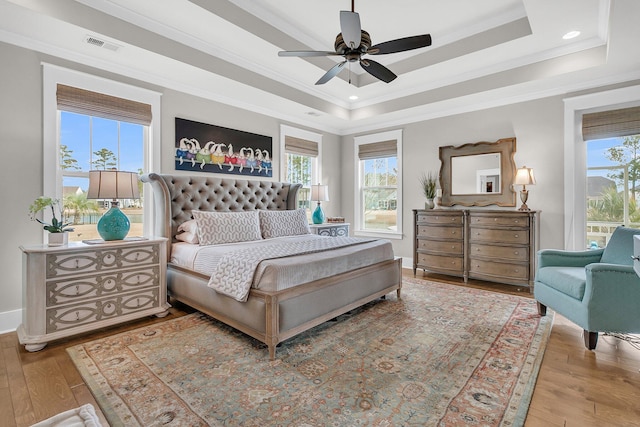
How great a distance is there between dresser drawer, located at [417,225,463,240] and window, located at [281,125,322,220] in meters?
2.02

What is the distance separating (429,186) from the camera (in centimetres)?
513

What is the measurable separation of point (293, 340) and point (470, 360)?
1351 mm

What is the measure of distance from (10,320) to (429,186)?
5305 mm

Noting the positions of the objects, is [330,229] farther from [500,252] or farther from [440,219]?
[500,252]

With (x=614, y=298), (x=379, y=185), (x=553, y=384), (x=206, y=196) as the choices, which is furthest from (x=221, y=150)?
(x=614, y=298)

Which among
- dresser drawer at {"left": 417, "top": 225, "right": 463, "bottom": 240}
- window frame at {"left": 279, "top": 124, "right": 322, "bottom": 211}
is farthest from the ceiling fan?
dresser drawer at {"left": 417, "top": 225, "right": 463, "bottom": 240}

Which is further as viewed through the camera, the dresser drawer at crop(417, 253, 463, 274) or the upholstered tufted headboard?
the dresser drawer at crop(417, 253, 463, 274)

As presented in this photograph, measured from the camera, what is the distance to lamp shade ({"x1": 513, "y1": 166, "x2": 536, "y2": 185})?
4.12 m

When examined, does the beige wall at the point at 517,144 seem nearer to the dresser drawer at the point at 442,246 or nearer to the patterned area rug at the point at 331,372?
the dresser drawer at the point at 442,246

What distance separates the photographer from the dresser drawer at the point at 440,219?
4535 millimetres

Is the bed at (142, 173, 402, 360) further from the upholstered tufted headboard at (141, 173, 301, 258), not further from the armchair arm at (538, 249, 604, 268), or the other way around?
the armchair arm at (538, 249, 604, 268)

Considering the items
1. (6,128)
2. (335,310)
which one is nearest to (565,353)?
(335,310)

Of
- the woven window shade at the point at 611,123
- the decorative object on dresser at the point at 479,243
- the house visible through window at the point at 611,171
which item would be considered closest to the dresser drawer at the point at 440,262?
the decorative object on dresser at the point at 479,243

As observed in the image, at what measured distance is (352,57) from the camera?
2703 mm
